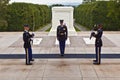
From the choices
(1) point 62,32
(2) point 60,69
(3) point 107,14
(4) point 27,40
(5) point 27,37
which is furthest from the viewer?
(3) point 107,14

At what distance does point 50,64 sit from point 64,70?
107 centimetres

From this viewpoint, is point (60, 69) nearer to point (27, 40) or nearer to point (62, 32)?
point (27, 40)

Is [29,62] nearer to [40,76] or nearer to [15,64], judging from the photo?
[15,64]

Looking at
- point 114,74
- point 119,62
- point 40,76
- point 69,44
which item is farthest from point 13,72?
point 69,44

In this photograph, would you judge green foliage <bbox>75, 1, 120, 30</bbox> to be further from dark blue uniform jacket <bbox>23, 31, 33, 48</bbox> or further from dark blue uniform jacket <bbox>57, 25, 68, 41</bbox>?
dark blue uniform jacket <bbox>23, 31, 33, 48</bbox>

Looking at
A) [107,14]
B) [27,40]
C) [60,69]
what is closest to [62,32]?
[27,40]

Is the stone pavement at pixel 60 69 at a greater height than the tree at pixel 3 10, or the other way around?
the tree at pixel 3 10

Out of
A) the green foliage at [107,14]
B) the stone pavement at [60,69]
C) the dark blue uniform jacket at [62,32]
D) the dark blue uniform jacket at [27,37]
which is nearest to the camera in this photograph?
the stone pavement at [60,69]

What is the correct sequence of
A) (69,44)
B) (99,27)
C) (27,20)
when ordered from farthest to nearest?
(27,20)
(69,44)
(99,27)

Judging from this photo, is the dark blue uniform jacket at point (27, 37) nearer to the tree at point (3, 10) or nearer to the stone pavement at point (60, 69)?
the stone pavement at point (60, 69)

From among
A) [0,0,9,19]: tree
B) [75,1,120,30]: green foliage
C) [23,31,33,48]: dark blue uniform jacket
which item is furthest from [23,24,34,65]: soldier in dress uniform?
[75,1,120,30]: green foliage

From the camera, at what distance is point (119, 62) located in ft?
34.6

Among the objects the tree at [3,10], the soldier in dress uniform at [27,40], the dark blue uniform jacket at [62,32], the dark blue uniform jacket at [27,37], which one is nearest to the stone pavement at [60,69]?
the soldier in dress uniform at [27,40]

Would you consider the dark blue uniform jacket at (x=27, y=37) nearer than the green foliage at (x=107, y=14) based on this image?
Yes
